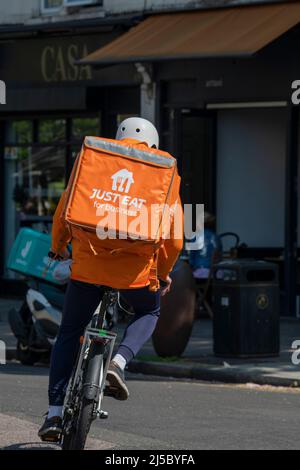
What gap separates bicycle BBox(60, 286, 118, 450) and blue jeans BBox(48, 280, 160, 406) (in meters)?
0.08

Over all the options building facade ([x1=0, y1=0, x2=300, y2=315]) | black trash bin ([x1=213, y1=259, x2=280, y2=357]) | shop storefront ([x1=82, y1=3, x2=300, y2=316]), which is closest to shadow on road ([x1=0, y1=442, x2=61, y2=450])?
black trash bin ([x1=213, y1=259, x2=280, y2=357])

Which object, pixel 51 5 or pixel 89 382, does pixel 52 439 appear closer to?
pixel 89 382

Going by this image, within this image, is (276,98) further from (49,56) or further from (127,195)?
(127,195)

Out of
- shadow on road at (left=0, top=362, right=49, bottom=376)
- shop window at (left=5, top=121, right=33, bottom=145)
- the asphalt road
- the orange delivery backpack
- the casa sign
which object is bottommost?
shadow on road at (left=0, top=362, right=49, bottom=376)

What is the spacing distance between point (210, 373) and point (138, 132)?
18.1 ft

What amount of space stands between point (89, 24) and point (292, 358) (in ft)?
25.5

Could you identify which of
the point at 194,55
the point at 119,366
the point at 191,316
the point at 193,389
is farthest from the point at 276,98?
the point at 119,366

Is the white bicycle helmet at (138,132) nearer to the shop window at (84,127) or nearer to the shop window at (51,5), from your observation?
the shop window at (84,127)

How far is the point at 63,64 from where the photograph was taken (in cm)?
1962

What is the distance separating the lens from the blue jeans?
678 cm

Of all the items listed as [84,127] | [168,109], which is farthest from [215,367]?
[84,127]

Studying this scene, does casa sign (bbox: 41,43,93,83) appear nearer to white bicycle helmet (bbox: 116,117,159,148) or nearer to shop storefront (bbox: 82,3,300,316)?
shop storefront (bbox: 82,3,300,316)

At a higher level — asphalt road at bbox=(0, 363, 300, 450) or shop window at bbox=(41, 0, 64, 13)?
shop window at bbox=(41, 0, 64, 13)

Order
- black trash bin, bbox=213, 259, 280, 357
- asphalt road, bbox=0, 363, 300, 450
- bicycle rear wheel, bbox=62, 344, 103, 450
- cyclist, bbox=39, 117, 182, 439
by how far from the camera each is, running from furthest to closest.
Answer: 1. black trash bin, bbox=213, 259, 280, 357
2. asphalt road, bbox=0, 363, 300, 450
3. cyclist, bbox=39, 117, 182, 439
4. bicycle rear wheel, bbox=62, 344, 103, 450
